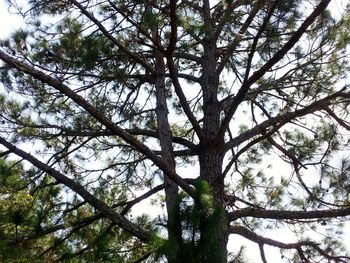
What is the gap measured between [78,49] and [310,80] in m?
2.32

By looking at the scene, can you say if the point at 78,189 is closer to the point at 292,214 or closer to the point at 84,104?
the point at 84,104

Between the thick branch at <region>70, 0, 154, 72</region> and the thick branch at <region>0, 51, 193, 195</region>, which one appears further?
the thick branch at <region>70, 0, 154, 72</region>

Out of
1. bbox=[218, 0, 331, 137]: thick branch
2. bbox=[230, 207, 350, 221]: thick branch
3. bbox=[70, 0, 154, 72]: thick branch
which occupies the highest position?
bbox=[70, 0, 154, 72]: thick branch

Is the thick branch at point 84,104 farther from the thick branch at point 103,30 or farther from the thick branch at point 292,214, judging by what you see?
the thick branch at point 103,30

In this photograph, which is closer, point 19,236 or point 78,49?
point 19,236

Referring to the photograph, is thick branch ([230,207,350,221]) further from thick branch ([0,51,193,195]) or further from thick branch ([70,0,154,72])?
thick branch ([70,0,154,72])

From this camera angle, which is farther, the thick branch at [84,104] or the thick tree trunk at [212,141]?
the thick tree trunk at [212,141]

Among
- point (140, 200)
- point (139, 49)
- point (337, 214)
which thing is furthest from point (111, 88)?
point (337, 214)

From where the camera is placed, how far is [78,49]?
4.98 m

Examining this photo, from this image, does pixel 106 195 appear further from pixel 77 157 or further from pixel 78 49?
pixel 78 49

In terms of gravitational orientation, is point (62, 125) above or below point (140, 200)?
above

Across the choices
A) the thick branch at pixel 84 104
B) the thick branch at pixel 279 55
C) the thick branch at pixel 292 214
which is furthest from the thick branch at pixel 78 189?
the thick branch at pixel 279 55

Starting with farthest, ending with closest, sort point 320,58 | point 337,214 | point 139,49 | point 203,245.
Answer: point 139,49, point 320,58, point 337,214, point 203,245

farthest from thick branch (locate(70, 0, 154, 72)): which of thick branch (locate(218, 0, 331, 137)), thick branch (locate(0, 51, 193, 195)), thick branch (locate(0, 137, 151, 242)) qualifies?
thick branch (locate(0, 137, 151, 242))
